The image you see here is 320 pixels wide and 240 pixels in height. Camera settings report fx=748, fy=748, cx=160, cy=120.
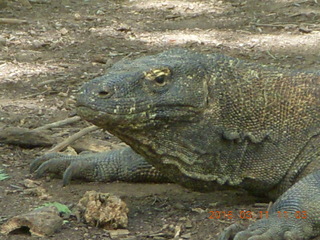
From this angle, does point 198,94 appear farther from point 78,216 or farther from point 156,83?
point 78,216

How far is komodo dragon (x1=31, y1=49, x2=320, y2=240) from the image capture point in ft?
13.3

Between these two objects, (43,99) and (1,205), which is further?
(43,99)

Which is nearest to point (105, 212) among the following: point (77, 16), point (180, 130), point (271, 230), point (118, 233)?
point (118, 233)

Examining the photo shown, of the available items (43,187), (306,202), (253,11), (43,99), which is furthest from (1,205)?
(253,11)

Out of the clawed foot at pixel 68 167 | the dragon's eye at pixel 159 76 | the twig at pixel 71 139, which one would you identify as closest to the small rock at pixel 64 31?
the twig at pixel 71 139

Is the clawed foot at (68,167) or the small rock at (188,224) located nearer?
the small rock at (188,224)

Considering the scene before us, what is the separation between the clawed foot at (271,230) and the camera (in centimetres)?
383

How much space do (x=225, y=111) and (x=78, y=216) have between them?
105 centimetres

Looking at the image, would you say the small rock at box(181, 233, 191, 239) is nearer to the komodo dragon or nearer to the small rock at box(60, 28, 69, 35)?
the komodo dragon

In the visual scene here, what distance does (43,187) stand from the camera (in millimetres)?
5051

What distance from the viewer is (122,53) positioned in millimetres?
8883

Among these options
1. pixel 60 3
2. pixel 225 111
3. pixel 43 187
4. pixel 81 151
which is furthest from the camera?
pixel 60 3

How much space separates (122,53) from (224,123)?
4664 mm

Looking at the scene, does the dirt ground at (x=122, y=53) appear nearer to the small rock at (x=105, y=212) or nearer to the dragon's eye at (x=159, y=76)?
the small rock at (x=105, y=212)
